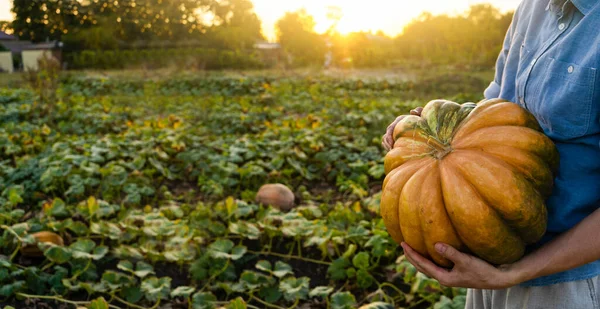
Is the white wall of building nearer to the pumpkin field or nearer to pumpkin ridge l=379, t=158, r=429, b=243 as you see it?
the pumpkin field

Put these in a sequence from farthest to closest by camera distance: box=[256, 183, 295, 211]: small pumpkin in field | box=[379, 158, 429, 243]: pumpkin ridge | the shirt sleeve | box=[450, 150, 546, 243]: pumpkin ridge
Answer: box=[256, 183, 295, 211]: small pumpkin in field, the shirt sleeve, box=[379, 158, 429, 243]: pumpkin ridge, box=[450, 150, 546, 243]: pumpkin ridge

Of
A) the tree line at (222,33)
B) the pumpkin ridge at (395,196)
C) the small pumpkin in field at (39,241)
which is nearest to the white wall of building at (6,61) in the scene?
the tree line at (222,33)

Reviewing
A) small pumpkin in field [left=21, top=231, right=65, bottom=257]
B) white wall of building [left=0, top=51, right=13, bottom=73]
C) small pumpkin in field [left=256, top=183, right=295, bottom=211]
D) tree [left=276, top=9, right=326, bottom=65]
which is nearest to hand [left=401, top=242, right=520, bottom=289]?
small pumpkin in field [left=21, top=231, right=65, bottom=257]

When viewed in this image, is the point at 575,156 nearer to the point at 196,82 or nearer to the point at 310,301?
the point at 310,301

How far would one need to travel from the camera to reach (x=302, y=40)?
1416 inches

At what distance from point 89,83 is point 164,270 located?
14.3 metres

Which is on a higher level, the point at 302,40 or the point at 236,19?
the point at 236,19

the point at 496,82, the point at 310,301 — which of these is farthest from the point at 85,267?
the point at 496,82

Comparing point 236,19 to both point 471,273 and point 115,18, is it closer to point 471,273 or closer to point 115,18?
point 115,18

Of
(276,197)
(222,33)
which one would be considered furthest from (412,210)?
(222,33)

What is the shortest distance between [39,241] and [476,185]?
10.9ft

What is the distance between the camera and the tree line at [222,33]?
30.9 meters

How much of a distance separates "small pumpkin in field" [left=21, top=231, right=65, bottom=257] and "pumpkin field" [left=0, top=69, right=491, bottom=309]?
0.05 ft

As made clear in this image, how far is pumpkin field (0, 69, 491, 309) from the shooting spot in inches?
133
